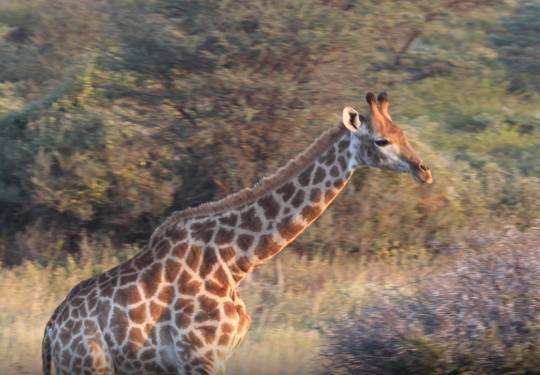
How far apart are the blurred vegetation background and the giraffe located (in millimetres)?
3440

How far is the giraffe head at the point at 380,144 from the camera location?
544 cm

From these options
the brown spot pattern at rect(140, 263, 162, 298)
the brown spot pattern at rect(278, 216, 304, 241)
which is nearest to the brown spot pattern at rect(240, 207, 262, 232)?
the brown spot pattern at rect(278, 216, 304, 241)

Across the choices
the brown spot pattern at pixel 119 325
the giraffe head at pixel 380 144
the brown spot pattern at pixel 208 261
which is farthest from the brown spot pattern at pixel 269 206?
the brown spot pattern at pixel 119 325

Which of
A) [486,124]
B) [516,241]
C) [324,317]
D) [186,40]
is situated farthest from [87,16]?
[516,241]

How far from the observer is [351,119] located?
556 centimetres

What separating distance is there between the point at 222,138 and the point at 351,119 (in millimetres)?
5726

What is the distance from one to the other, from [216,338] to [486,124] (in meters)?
13.1

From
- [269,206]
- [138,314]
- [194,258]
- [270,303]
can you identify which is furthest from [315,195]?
[270,303]

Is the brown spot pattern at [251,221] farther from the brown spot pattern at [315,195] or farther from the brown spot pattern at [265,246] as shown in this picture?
the brown spot pattern at [315,195]

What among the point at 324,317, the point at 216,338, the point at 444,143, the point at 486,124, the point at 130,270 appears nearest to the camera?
the point at 216,338

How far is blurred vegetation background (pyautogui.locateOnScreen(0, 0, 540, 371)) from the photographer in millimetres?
10953

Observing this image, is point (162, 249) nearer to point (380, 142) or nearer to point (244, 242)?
point (244, 242)

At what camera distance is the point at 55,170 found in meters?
12.4

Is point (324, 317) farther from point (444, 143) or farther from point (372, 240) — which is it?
point (444, 143)
